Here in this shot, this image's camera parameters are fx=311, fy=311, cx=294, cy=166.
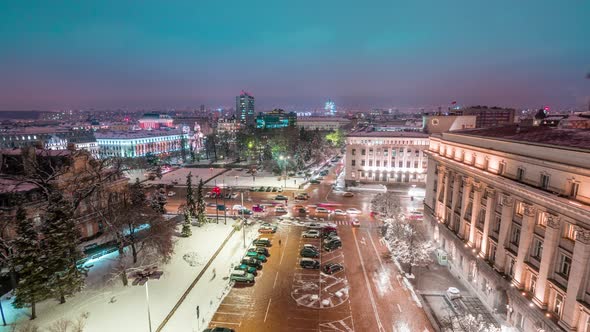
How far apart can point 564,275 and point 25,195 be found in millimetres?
54605

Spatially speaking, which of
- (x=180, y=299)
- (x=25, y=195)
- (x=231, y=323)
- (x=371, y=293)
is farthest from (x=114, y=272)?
(x=371, y=293)

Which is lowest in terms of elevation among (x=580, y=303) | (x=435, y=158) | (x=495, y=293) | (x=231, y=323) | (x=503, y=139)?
(x=231, y=323)

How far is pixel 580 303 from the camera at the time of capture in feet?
66.5

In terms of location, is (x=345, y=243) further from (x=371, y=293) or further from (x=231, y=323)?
(x=231, y=323)

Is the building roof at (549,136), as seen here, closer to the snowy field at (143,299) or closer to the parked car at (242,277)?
the parked car at (242,277)

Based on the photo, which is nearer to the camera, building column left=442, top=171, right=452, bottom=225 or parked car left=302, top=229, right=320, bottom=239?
building column left=442, top=171, right=452, bottom=225

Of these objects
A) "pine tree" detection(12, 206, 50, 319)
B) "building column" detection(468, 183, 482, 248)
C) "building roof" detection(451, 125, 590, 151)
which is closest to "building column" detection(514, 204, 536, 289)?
"building roof" detection(451, 125, 590, 151)

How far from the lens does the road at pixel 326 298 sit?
92.1 feet

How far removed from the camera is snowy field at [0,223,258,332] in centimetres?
2784

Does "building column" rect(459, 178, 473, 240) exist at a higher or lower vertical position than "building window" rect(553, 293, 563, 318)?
higher

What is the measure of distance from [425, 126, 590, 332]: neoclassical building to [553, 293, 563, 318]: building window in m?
0.07

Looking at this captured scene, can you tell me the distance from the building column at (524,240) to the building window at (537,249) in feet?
1.10

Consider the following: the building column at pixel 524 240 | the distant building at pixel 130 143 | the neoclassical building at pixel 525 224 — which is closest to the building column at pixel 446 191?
the neoclassical building at pixel 525 224

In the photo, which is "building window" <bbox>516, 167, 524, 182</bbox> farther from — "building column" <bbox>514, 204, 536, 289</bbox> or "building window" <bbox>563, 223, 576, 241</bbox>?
"building window" <bbox>563, 223, 576, 241</bbox>
